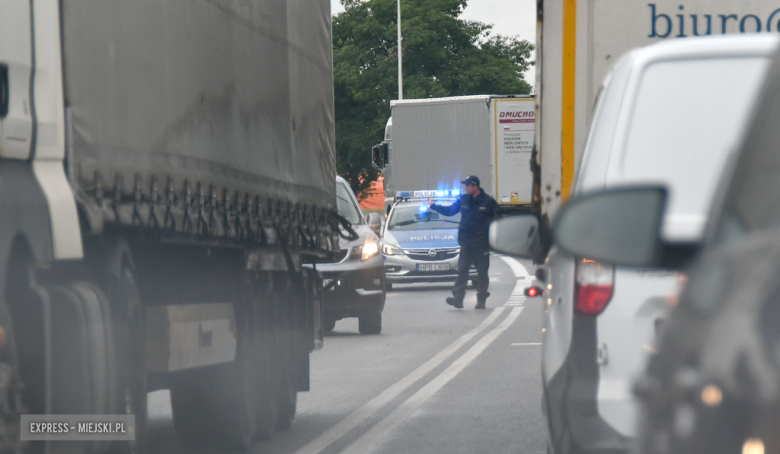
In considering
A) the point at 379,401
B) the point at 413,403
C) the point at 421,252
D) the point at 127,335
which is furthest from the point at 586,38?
the point at 421,252

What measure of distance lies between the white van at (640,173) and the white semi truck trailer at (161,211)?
171cm

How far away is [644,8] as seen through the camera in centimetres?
750

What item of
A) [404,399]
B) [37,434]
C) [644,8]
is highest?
[644,8]

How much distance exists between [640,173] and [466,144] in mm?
28053

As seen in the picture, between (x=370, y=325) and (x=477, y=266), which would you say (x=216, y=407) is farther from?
(x=477, y=266)

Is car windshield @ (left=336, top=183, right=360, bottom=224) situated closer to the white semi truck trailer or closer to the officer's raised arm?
the officer's raised arm

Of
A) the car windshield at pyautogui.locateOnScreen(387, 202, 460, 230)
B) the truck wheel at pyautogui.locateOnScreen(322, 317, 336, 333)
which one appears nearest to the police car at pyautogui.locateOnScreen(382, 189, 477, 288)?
the car windshield at pyautogui.locateOnScreen(387, 202, 460, 230)

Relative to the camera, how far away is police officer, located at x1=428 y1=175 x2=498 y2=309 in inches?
726

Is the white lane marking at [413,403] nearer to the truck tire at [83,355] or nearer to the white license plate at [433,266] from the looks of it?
the truck tire at [83,355]

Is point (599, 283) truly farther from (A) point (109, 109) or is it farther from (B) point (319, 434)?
(B) point (319, 434)

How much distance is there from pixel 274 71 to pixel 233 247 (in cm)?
140

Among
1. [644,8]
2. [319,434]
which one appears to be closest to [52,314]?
[319,434]

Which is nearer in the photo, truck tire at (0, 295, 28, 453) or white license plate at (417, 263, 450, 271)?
truck tire at (0, 295, 28, 453)

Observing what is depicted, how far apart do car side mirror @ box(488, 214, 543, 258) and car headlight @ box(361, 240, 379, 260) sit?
10.1 m
